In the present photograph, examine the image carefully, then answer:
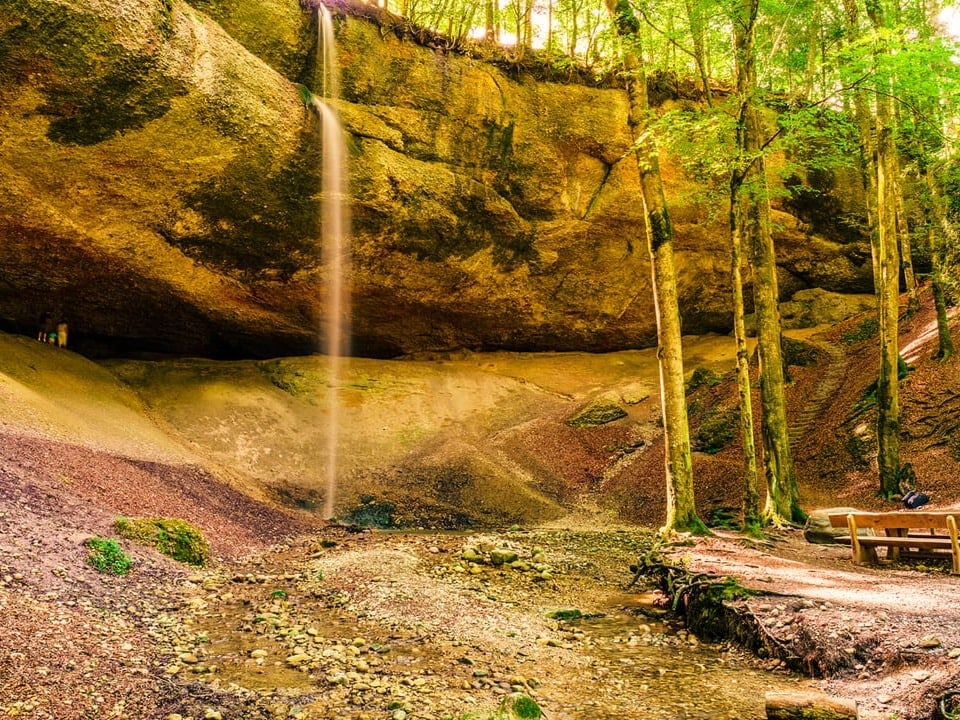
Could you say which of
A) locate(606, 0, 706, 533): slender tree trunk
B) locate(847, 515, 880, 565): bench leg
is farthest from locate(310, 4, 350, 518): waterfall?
locate(847, 515, 880, 565): bench leg

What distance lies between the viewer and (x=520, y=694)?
593cm

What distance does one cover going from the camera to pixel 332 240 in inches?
813

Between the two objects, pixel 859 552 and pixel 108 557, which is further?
pixel 859 552

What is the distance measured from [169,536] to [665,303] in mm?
9265

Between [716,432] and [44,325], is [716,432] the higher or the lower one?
the lower one

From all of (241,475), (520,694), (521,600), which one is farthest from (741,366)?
(241,475)

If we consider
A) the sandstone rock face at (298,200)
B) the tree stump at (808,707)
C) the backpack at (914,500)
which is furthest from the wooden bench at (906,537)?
the sandstone rock face at (298,200)

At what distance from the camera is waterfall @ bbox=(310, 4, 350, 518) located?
760 inches

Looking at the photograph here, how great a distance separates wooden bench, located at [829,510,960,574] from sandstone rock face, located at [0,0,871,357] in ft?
50.8

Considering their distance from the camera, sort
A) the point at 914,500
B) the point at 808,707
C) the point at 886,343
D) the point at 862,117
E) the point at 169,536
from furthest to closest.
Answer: the point at 862,117 → the point at 886,343 → the point at 914,500 → the point at 169,536 → the point at 808,707

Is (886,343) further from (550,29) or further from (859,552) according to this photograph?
(550,29)

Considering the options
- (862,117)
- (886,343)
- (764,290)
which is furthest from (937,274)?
(764,290)

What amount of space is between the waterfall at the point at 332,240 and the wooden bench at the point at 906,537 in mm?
11836

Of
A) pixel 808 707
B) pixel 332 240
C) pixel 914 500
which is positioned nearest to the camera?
pixel 808 707
